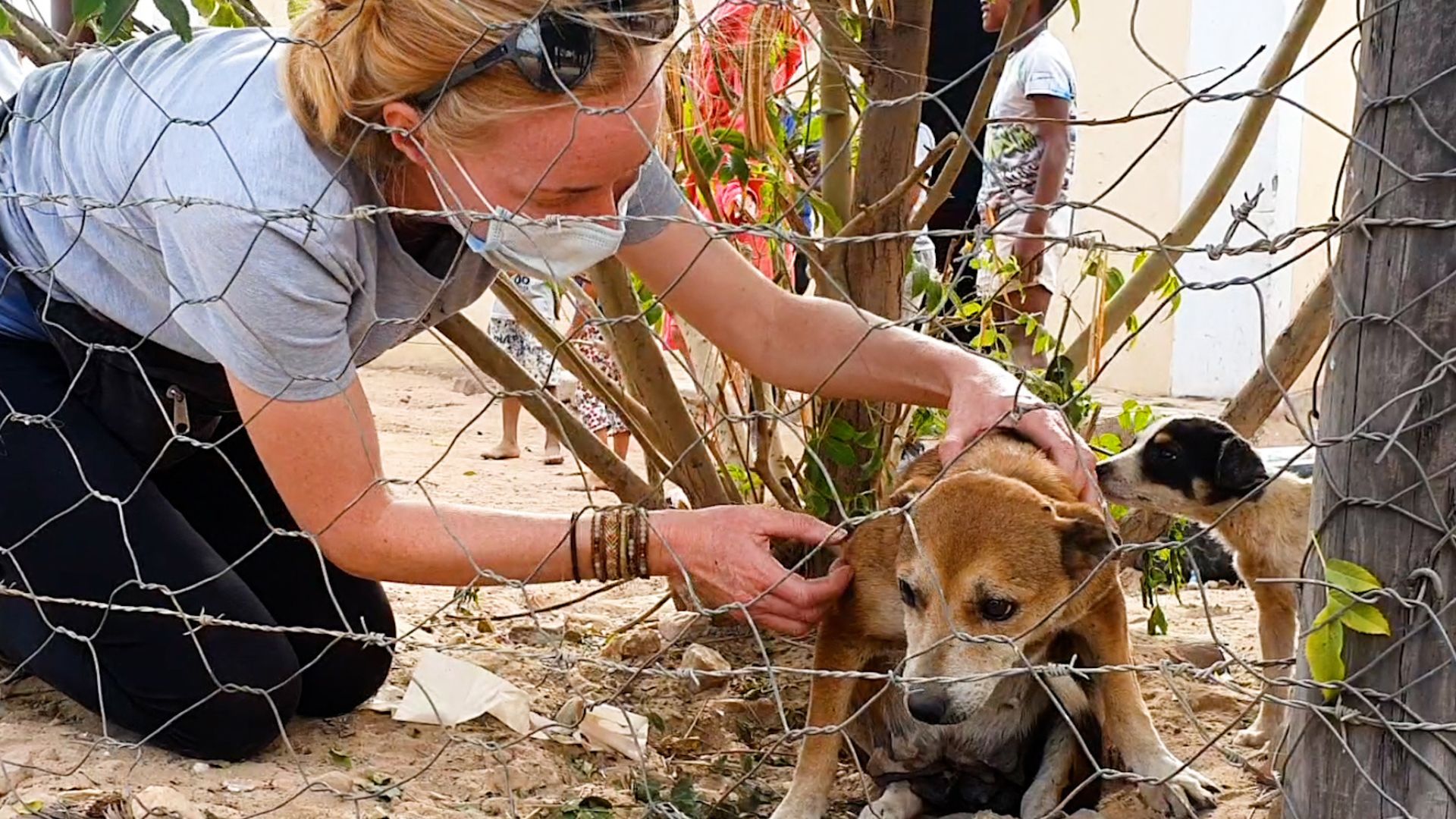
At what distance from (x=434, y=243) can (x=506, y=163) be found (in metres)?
0.44

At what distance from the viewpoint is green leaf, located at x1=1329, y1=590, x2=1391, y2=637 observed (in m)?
1.43

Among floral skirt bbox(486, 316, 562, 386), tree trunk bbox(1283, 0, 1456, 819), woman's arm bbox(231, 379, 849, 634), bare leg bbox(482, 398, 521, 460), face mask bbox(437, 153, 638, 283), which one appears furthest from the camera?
bare leg bbox(482, 398, 521, 460)

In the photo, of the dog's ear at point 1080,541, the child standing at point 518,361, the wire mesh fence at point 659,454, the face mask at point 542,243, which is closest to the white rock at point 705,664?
the wire mesh fence at point 659,454

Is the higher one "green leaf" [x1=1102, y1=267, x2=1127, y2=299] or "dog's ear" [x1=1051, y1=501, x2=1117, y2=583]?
"green leaf" [x1=1102, y1=267, x2=1127, y2=299]

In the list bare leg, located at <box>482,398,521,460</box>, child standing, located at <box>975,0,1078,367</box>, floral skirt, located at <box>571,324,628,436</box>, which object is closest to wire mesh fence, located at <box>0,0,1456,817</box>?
child standing, located at <box>975,0,1078,367</box>

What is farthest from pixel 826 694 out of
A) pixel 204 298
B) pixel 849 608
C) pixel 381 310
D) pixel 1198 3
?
pixel 1198 3

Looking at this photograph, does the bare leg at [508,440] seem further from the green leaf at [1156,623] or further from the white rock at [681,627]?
the green leaf at [1156,623]

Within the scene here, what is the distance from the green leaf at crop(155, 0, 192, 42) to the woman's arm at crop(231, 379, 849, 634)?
0.50m

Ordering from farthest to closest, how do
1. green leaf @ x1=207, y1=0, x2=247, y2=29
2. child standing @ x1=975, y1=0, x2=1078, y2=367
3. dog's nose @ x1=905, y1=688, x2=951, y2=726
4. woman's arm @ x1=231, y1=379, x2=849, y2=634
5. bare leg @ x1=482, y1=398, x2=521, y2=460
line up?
1. bare leg @ x1=482, y1=398, x2=521, y2=460
2. child standing @ x1=975, y1=0, x2=1078, y2=367
3. green leaf @ x1=207, y1=0, x2=247, y2=29
4. dog's nose @ x1=905, y1=688, x2=951, y2=726
5. woman's arm @ x1=231, y1=379, x2=849, y2=634

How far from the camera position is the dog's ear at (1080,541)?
2.57m

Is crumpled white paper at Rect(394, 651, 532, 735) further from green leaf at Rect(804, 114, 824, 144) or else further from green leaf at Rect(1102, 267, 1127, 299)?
green leaf at Rect(1102, 267, 1127, 299)

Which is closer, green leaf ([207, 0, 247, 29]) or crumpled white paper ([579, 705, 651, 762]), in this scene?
crumpled white paper ([579, 705, 651, 762])

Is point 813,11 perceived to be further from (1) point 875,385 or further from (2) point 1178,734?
(2) point 1178,734

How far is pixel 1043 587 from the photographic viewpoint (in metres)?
2.62
